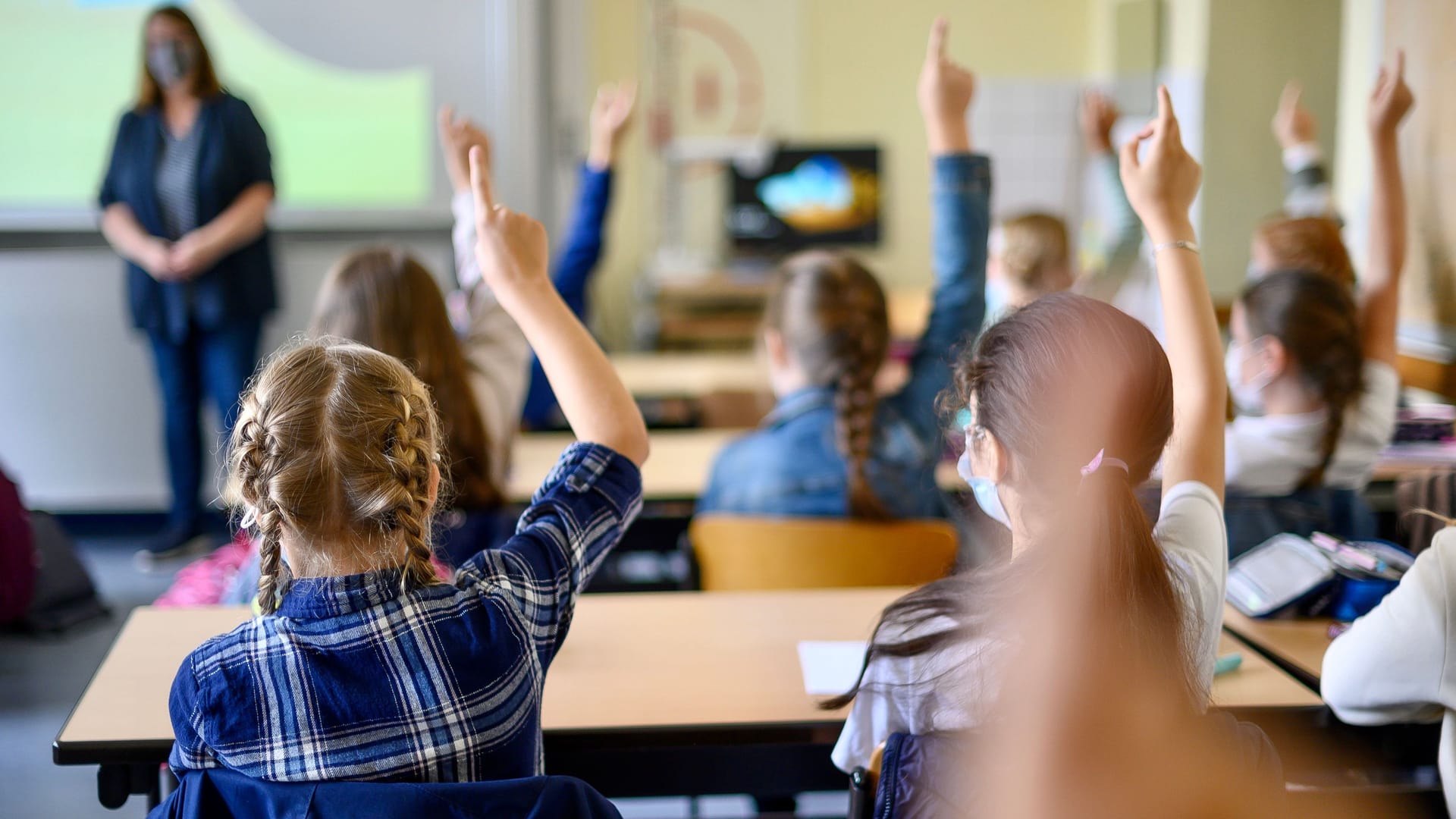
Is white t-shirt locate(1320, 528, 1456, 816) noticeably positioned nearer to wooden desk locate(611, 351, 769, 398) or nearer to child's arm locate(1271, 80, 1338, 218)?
child's arm locate(1271, 80, 1338, 218)

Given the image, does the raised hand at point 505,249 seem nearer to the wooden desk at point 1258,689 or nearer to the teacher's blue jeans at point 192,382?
the wooden desk at point 1258,689

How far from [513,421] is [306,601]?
4.06 ft

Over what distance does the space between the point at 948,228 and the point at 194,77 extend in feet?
8.88

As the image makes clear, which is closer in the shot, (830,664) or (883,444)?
(830,664)

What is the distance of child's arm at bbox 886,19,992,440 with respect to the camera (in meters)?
1.60

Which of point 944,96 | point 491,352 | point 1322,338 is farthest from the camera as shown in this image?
point 491,352

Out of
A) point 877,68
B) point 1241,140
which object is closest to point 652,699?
point 1241,140

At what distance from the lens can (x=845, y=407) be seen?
194 centimetres

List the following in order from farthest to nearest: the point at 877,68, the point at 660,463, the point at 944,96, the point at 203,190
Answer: the point at 877,68, the point at 203,190, the point at 660,463, the point at 944,96

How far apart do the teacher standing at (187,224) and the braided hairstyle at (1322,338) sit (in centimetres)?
289

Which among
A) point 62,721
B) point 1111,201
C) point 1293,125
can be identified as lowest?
point 62,721

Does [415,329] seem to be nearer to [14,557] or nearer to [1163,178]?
[1163,178]

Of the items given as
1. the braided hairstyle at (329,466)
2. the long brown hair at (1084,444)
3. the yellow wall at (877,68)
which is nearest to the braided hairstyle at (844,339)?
the long brown hair at (1084,444)

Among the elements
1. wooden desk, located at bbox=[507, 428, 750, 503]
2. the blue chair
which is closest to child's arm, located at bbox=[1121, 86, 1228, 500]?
the blue chair
